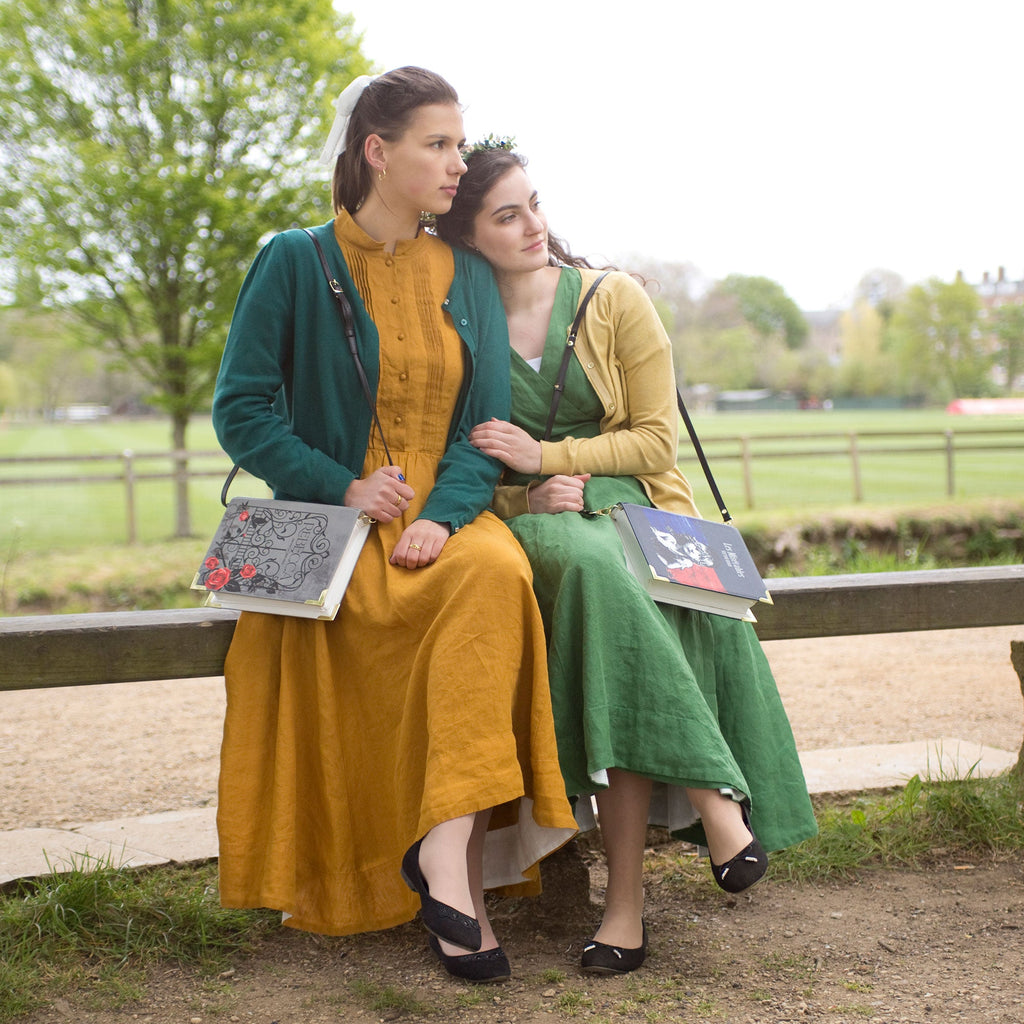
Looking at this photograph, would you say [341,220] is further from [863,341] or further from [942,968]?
[863,341]

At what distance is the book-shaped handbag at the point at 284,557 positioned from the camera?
2.05m

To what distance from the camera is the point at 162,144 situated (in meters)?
11.5

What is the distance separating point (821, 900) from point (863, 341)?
6657cm

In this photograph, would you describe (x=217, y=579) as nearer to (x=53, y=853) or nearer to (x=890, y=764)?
(x=53, y=853)

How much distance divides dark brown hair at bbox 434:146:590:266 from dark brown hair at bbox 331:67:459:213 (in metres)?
0.17

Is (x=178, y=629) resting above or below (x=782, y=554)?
above

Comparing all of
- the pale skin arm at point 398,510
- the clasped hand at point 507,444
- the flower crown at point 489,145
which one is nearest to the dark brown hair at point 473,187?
the flower crown at point 489,145

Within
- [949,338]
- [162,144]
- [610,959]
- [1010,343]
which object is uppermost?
[162,144]

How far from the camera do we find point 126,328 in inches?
484

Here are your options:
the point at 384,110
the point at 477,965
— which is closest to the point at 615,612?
the point at 477,965

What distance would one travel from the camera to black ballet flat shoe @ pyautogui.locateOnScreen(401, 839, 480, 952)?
1.85 meters

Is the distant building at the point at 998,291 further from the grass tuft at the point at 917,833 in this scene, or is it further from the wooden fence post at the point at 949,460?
the grass tuft at the point at 917,833

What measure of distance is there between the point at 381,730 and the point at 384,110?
52.1 inches

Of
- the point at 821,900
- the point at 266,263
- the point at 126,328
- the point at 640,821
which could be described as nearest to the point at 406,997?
the point at 640,821
